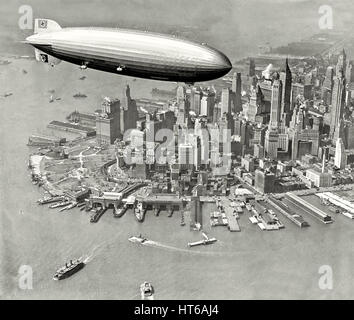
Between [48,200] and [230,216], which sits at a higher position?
[48,200]

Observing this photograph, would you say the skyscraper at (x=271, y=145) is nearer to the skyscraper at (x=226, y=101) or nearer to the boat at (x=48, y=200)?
the skyscraper at (x=226, y=101)

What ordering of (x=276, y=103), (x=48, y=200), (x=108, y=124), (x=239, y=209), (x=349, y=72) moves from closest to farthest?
(x=239, y=209)
(x=48, y=200)
(x=108, y=124)
(x=276, y=103)
(x=349, y=72)

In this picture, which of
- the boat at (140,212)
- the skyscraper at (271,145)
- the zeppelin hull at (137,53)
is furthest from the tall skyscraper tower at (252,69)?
the zeppelin hull at (137,53)

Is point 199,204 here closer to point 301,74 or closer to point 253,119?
point 253,119

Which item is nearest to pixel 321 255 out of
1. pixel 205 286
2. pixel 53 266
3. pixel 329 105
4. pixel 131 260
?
pixel 205 286

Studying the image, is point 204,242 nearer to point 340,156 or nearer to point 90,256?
point 90,256

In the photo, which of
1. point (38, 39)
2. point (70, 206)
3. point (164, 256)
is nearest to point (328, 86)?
point (70, 206)
